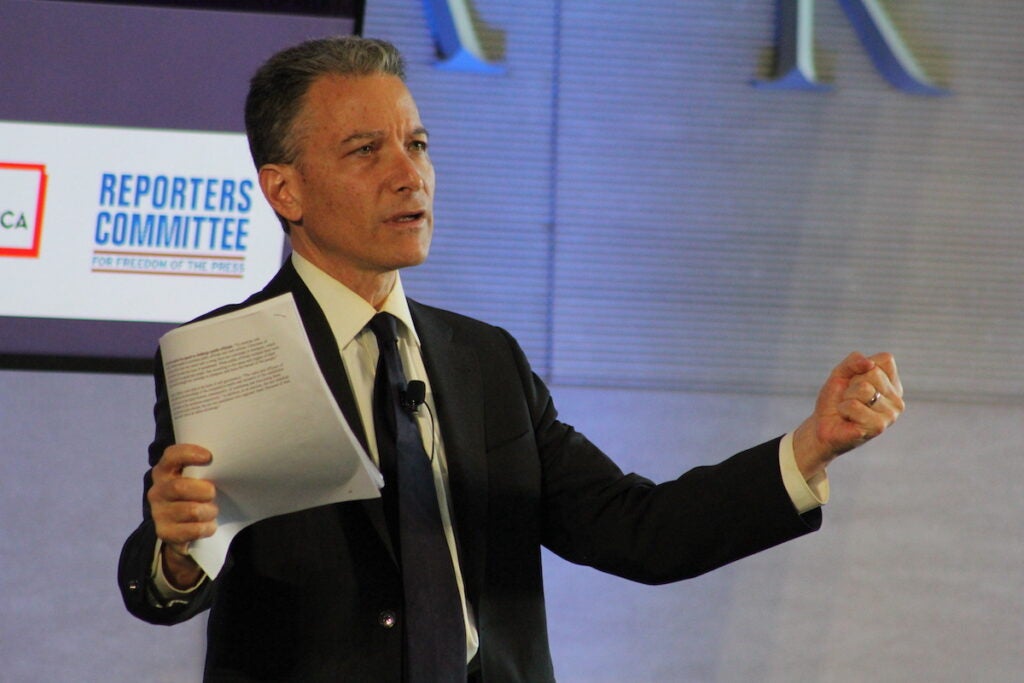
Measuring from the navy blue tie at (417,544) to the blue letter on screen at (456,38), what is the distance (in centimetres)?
161

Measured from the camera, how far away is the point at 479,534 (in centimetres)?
159

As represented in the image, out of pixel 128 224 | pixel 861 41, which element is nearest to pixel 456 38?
pixel 128 224

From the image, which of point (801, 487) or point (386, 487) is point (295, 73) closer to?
point (386, 487)

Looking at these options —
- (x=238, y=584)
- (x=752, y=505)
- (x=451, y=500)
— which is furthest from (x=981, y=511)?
(x=238, y=584)

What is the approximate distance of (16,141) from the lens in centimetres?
284

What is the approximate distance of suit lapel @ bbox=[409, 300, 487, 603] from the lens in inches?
62.6

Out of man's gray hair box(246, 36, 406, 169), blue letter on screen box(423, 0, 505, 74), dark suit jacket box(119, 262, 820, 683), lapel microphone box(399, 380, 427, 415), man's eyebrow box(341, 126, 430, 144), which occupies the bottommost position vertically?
dark suit jacket box(119, 262, 820, 683)

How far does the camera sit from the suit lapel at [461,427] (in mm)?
1590

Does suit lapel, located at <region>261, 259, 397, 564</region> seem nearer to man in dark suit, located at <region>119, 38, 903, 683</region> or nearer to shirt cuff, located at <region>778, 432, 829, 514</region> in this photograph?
man in dark suit, located at <region>119, 38, 903, 683</region>

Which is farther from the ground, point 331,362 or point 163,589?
point 331,362

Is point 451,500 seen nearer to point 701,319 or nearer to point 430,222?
point 430,222

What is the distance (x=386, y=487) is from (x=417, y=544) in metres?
0.09

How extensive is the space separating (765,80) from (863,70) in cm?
27

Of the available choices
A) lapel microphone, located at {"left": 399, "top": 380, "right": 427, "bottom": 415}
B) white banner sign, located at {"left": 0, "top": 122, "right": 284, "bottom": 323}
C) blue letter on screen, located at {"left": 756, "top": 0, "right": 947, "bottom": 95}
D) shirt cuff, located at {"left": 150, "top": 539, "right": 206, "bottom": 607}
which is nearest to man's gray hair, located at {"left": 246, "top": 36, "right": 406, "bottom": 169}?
lapel microphone, located at {"left": 399, "top": 380, "right": 427, "bottom": 415}
